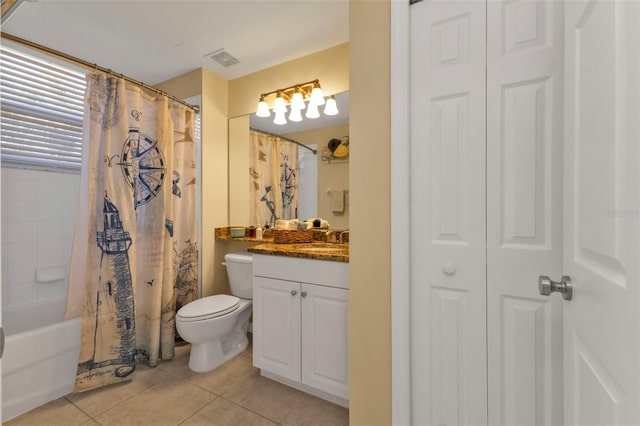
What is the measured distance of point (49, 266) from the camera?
227 centimetres

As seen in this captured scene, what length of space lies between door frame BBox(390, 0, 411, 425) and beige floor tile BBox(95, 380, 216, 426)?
1.14m

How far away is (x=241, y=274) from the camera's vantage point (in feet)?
7.63

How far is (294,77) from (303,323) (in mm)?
1832

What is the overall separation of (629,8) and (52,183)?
318cm

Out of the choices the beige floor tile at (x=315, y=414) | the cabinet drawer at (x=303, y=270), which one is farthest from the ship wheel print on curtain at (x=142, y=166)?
the beige floor tile at (x=315, y=414)

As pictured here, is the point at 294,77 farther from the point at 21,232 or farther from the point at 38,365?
the point at 38,365

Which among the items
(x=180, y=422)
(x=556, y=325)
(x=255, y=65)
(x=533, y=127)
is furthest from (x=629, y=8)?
(x=255, y=65)

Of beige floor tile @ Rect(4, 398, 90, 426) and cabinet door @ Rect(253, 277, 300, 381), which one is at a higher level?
cabinet door @ Rect(253, 277, 300, 381)

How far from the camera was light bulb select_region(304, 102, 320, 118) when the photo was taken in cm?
214

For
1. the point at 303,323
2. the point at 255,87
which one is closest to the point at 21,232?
the point at 255,87

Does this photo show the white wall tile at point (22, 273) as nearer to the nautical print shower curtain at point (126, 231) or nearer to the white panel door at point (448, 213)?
the nautical print shower curtain at point (126, 231)

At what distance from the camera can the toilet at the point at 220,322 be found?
1.93 m

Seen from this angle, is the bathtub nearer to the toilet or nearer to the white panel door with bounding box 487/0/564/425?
the toilet

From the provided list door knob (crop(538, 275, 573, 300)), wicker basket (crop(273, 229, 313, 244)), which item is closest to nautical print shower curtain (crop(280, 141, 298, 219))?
wicker basket (crop(273, 229, 313, 244))
